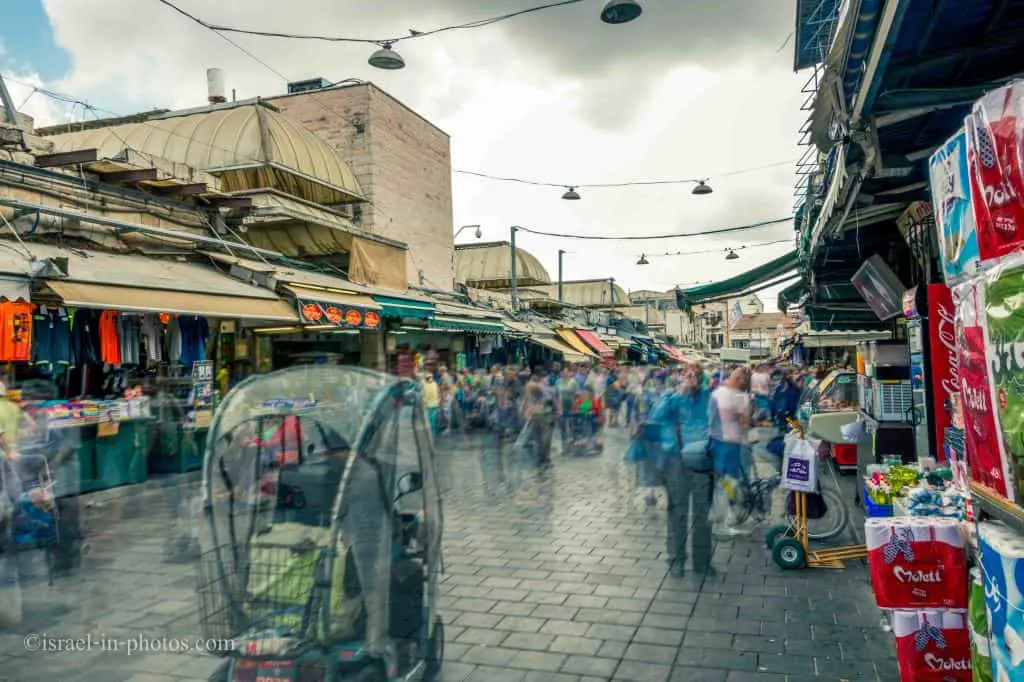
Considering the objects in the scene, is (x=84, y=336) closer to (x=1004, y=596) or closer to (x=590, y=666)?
(x=590, y=666)

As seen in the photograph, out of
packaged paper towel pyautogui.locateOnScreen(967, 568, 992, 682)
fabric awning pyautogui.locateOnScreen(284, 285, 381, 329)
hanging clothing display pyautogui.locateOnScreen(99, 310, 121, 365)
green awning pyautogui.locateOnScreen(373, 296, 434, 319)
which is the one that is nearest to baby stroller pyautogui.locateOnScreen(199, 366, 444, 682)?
packaged paper towel pyautogui.locateOnScreen(967, 568, 992, 682)

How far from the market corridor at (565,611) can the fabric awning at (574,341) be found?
17629 millimetres

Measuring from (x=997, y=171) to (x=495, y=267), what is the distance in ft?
99.5

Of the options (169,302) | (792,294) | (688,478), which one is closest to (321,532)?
(688,478)

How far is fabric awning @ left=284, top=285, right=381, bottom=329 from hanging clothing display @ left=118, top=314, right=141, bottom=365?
2271 millimetres

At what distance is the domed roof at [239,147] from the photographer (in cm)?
1495

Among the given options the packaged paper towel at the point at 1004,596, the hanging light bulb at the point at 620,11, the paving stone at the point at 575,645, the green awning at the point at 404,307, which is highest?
the hanging light bulb at the point at 620,11

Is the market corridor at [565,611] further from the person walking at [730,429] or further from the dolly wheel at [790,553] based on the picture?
the person walking at [730,429]

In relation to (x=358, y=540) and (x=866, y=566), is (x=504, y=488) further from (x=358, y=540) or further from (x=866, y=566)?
(x=358, y=540)

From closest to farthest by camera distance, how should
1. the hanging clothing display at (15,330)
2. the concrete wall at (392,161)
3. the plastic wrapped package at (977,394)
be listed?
the plastic wrapped package at (977,394)
the hanging clothing display at (15,330)
the concrete wall at (392,161)

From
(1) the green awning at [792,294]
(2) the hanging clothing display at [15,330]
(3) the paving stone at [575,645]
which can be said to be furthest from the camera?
(1) the green awning at [792,294]

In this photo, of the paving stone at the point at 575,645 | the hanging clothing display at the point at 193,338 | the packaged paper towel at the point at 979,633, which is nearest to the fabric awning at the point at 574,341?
the hanging clothing display at the point at 193,338

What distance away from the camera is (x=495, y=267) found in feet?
106

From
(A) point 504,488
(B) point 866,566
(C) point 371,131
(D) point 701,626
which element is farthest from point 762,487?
(C) point 371,131
